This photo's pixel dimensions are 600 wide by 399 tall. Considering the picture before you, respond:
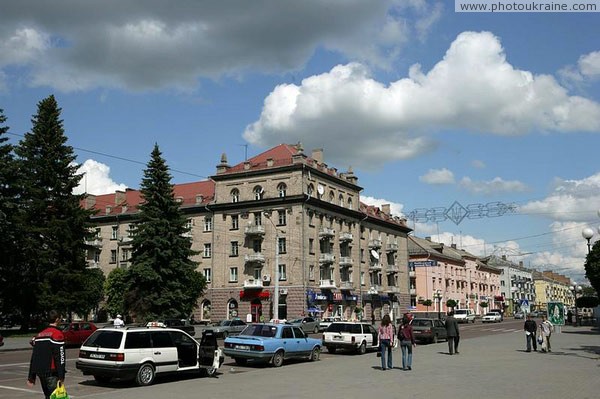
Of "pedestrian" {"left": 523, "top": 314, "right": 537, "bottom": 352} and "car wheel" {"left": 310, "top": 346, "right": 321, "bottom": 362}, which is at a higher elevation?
"pedestrian" {"left": 523, "top": 314, "right": 537, "bottom": 352}

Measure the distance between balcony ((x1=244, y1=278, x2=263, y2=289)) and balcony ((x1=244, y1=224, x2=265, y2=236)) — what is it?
4.91 metres

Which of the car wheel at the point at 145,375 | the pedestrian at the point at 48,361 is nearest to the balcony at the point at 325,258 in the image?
the car wheel at the point at 145,375

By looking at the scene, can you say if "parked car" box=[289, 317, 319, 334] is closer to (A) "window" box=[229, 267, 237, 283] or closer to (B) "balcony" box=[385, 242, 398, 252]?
(A) "window" box=[229, 267, 237, 283]

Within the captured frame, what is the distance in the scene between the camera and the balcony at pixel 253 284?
6281cm

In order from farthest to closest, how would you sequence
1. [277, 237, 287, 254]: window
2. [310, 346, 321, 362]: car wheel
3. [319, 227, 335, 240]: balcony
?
[319, 227, 335, 240]: balcony → [277, 237, 287, 254]: window → [310, 346, 321, 362]: car wheel

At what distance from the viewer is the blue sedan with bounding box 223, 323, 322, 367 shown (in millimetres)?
21281

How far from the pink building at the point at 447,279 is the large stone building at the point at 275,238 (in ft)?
51.1

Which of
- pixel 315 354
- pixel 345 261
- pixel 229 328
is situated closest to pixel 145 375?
pixel 315 354

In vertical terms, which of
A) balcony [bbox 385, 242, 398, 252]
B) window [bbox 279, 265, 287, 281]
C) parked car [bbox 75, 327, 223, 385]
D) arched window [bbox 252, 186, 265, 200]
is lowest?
parked car [bbox 75, 327, 223, 385]

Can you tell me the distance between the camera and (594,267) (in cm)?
4112

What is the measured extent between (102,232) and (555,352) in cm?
6087

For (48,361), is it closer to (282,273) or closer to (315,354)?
(315,354)

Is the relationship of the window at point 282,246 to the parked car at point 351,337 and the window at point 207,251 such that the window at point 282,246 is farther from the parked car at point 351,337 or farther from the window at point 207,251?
the parked car at point 351,337

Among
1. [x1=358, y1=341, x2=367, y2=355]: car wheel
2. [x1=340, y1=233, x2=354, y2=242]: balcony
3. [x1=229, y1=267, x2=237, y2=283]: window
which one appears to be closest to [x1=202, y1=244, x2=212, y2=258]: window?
[x1=229, y1=267, x2=237, y2=283]: window
